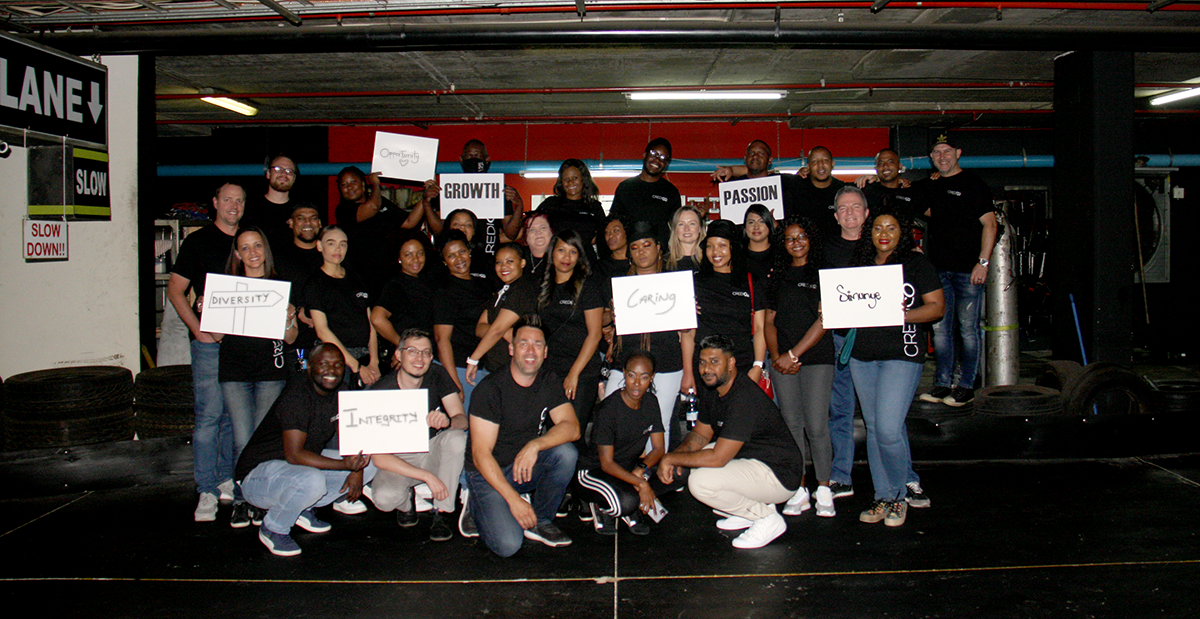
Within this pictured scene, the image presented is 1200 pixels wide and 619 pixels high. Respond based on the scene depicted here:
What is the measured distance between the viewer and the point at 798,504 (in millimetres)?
4328

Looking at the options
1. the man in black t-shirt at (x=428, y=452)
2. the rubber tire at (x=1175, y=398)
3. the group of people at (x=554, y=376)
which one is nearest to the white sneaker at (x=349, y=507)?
the group of people at (x=554, y=376)

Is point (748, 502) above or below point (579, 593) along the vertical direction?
above

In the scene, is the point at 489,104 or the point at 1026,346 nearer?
the point at 489,104

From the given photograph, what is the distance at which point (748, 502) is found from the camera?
3.99 metres

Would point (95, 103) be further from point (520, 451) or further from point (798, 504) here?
point (798, 504)

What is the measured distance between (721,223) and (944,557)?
2.22 m

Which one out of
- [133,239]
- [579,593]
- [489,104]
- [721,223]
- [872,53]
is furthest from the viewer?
[489,104]

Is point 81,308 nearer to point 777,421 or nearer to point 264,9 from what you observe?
point 264,9

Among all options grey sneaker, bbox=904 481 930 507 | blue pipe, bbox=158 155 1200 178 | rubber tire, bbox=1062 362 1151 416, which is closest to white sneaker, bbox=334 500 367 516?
grey sneaker, bbox=904 481 930 507

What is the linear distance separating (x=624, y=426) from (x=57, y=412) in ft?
13.3

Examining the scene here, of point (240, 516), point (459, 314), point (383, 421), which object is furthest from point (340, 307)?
point (240, 516)

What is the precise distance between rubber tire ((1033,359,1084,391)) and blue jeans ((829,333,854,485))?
8.67ft

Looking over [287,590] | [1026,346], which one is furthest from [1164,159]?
[287,590]

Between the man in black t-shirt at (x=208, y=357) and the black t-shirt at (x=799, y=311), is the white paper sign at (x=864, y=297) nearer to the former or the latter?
the black t-shirt at (x=799, y=311)
